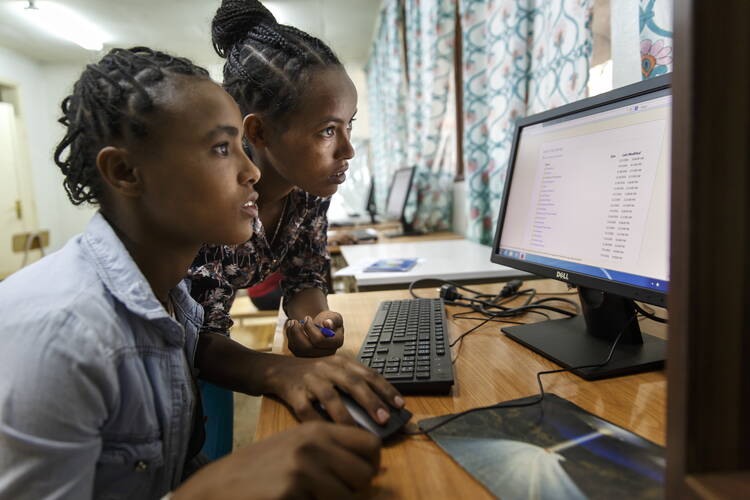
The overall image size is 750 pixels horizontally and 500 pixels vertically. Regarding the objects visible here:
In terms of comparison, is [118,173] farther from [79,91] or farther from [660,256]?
[660,256]

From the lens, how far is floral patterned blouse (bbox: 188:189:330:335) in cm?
97

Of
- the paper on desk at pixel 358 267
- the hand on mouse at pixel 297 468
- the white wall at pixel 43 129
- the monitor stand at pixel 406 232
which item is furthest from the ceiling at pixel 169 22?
the hand on mouse at pixel 297 468

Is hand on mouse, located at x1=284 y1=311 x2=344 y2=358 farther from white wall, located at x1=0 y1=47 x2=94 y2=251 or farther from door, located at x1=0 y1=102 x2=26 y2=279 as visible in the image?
white wall, located at x1=0 y1=47 x2=94 y2=251

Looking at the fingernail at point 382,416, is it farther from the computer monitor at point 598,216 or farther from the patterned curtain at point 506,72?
the patterned curtain at point 506,72

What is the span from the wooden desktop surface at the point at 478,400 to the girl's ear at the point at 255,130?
424 millimetres

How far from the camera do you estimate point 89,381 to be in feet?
1.54

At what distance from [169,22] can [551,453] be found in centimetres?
544

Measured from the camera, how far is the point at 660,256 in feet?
2.06

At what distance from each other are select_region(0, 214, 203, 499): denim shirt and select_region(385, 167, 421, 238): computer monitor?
6.91ft

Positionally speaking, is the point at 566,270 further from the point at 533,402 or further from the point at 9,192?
the point at 9,192

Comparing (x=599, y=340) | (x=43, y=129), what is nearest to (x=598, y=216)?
(x=599, y=340)

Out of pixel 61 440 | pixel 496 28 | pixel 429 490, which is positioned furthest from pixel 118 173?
pixel 496 28

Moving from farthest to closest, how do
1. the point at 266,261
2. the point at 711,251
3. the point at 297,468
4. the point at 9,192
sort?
the point at 9,192 → the point at 266,261 → the point at 297,468 → the point at 711,251

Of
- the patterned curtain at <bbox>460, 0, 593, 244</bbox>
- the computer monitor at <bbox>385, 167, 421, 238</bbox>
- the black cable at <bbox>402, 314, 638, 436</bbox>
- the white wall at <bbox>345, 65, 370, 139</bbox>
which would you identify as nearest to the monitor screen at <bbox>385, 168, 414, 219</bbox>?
the computer monitor at <bbox>385, 167, 421, 238</bbox>
